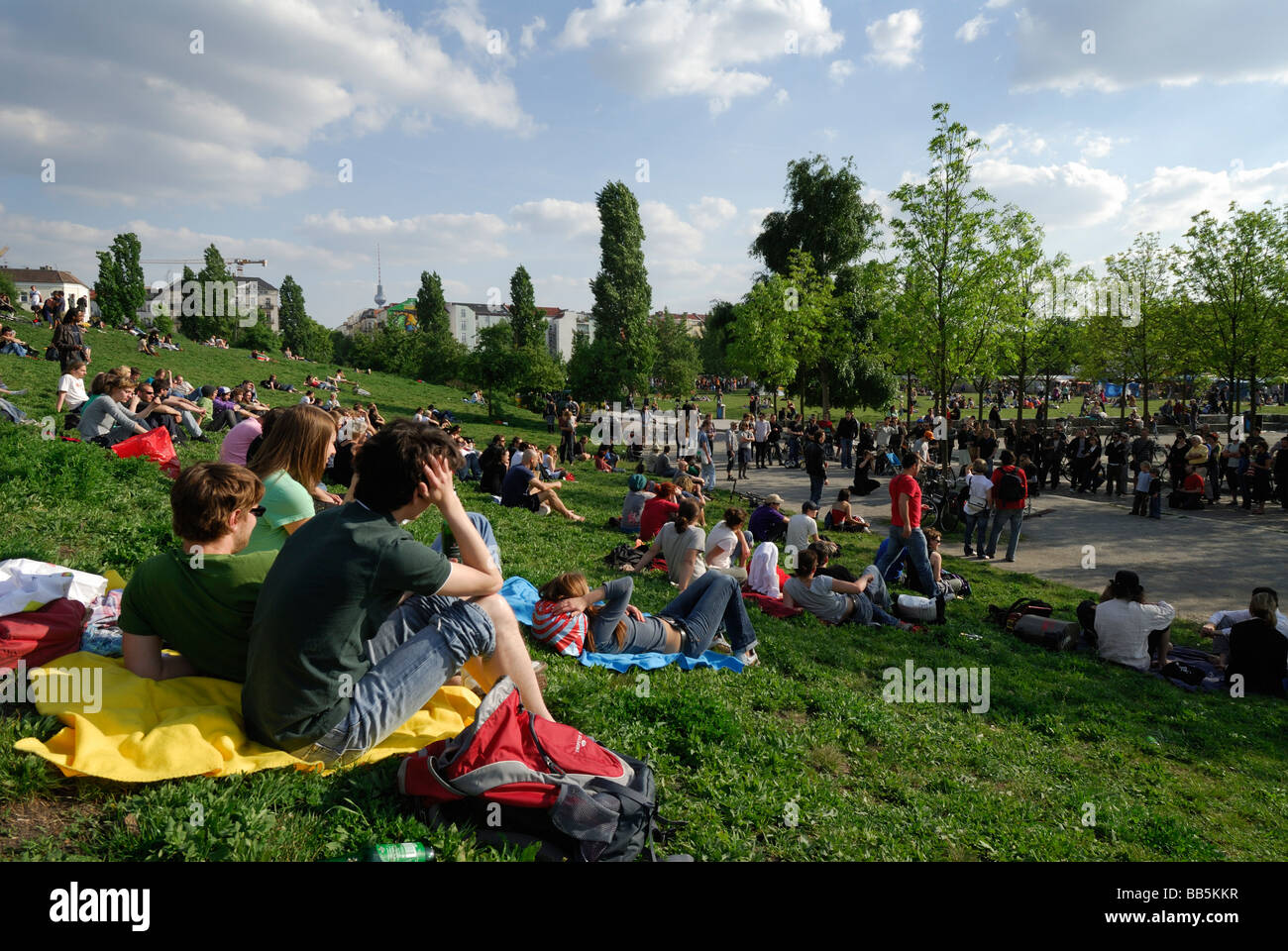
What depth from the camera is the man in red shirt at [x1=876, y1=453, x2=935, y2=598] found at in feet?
32.8

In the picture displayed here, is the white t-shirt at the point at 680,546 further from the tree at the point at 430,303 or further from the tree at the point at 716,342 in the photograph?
the tree at the point at 430,303

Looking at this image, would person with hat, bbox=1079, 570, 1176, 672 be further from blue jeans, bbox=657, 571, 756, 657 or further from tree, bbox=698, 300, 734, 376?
tree, bbox=698, 300, 734, 376

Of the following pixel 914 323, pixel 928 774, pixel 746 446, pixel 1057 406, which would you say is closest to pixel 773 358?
pixel 746 446

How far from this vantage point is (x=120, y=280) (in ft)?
236

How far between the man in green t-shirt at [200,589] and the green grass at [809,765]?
1.94 ft

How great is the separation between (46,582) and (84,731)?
1.62 meters

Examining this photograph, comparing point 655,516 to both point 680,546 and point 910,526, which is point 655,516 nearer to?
point 680,546

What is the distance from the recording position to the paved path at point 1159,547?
11766 mm

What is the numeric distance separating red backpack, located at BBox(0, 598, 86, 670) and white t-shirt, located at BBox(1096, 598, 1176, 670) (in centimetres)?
977

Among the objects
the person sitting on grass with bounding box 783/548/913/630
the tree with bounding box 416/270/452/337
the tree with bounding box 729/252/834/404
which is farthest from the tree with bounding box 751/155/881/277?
the tree with bounding box 416/270/452/337

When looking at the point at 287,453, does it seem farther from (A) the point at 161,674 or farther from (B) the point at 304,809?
(B) the point at 304,809

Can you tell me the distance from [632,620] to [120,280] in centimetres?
8568

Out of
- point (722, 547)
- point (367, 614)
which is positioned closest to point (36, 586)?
point (367, 614)

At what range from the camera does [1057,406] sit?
63.6m
